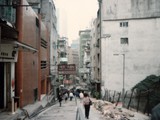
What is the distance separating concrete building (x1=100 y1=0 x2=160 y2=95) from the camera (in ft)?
132

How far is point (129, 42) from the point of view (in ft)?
135

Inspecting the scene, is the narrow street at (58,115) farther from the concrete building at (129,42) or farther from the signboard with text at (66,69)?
the signboard with text at (66,69)

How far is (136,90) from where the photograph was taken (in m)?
39.2

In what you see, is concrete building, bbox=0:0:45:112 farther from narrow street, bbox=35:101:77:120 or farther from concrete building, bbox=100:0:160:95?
concrete building, bbox=100:0:160:95

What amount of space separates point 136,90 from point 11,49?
23662 mm

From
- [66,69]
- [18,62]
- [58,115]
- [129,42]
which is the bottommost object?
[58,115]

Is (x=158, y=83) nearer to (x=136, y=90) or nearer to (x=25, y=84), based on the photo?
(x=136, y=90)

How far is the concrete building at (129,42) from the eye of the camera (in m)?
40.2

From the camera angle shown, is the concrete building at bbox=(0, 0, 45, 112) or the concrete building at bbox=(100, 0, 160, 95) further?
the concrete building at bbox=(100, 0, 160, 95)

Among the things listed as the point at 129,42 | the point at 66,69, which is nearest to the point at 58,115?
the point at 129,42

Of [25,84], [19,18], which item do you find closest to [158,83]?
[25,84]

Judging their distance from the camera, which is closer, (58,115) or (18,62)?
(58,115)

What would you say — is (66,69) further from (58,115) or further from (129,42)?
(58,115)

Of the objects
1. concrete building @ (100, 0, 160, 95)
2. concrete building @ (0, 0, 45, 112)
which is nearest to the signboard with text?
concrete building @ (100, 0, 160, 95)
